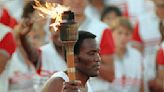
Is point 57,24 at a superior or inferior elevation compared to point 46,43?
superior

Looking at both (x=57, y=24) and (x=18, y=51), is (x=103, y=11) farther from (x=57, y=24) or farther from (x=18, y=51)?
(x=57, y=24)

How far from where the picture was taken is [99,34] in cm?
854

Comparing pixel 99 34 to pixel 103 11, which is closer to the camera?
pixel 99 34

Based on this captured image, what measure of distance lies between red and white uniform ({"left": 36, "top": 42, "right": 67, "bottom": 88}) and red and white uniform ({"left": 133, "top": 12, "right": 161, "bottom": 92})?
1.52 metres

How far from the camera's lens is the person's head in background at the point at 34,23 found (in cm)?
869

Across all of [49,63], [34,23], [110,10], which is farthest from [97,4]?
[49,63]

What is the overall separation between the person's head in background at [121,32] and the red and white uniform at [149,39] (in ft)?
0.35

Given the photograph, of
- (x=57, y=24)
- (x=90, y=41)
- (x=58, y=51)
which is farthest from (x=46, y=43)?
(x=57, y=24)

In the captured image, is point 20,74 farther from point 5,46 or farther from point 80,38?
point 80,38

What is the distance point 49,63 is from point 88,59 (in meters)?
1.66

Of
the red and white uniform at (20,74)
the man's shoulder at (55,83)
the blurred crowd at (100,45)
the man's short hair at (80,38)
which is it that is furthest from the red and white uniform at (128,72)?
the man's shoulder at (55,83)

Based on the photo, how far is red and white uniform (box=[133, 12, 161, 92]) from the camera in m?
9.53

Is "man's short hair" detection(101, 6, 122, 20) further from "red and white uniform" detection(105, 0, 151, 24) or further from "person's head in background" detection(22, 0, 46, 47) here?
"person's head in background" detection(22, 0, 46, 47)

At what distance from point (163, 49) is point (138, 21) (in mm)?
992
